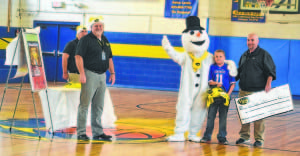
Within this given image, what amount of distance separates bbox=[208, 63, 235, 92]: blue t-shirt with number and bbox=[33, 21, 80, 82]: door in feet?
39.2

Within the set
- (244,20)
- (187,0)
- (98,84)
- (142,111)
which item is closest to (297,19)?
(244,20)

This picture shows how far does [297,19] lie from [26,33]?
11014 mm

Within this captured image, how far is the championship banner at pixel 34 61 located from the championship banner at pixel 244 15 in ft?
34.1

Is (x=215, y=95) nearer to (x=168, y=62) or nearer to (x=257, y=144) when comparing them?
(x=257, y=144)

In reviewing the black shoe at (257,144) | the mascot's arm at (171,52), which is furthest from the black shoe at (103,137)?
the black shoe at (257,144)

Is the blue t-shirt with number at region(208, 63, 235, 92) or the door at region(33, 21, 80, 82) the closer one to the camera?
the blue t-shirt with number at region(208, 63, 235, 92)

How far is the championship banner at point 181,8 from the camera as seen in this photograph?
17.2 m

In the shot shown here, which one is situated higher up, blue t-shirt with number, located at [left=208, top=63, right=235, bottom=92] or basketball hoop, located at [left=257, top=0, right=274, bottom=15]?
basketball hoop, located at [left=257, top=0, right=274, bottom=15]

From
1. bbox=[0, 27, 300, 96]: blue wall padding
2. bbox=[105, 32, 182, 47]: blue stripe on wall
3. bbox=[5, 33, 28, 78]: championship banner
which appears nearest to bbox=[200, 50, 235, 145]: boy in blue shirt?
bbox=[5, 33, 28, 78]: championship banner

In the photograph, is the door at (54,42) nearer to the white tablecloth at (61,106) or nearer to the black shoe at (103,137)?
the white tablecloth at (61,106)

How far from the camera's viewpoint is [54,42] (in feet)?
62.1

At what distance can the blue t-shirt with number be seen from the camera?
7.42 metres

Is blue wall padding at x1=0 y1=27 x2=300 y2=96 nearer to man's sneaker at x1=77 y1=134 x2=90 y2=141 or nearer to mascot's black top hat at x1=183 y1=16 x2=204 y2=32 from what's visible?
mascot's black top hat at x1=183 y1=16 x2=204 y2=32

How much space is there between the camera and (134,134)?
7.80 m
